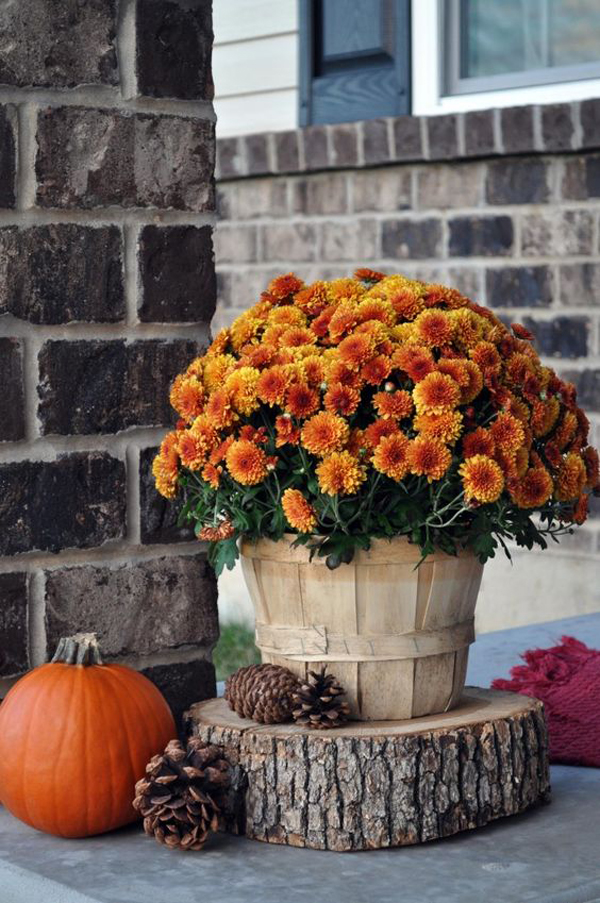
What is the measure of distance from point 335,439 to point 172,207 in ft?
1.83

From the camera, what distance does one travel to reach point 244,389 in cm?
196

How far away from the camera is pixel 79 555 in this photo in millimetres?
2203

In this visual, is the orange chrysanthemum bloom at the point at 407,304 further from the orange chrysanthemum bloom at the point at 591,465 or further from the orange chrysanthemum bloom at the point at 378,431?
the orange chrysanthemum bloom at the point at 591,465

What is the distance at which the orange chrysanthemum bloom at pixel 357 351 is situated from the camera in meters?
1.94

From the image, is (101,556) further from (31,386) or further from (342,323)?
(342,323)

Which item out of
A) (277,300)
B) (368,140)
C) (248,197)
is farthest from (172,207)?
(248,197)

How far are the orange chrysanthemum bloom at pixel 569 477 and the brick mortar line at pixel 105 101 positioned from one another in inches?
30.1

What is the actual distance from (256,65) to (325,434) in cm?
341

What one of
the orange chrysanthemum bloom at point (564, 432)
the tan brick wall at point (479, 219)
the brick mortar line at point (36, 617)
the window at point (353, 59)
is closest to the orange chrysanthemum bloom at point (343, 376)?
the orange chrysanthemum bloom at point (564, 432)

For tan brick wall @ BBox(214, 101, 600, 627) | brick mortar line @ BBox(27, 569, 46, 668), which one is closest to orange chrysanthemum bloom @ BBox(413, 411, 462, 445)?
brick mortar line @ BBox(27, 569, 46, 668)

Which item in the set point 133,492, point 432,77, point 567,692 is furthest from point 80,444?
point 432,77

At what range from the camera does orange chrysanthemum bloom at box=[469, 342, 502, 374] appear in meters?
1.97

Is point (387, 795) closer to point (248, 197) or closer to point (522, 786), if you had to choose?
point (522, 786)

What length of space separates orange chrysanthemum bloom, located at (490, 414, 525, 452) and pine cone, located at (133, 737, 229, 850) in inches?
21.6
